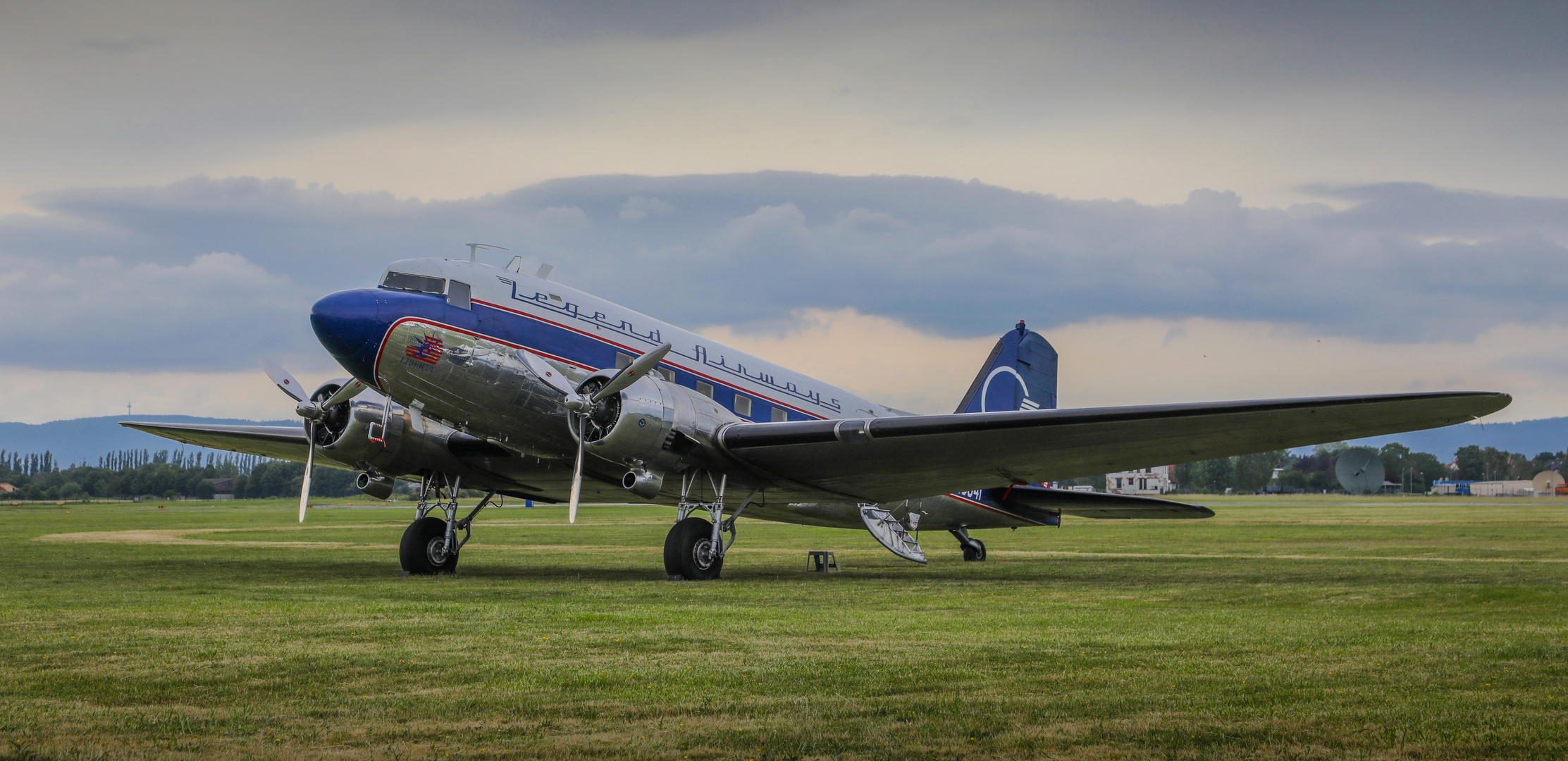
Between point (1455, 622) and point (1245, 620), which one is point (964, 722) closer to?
point (1245, 620)

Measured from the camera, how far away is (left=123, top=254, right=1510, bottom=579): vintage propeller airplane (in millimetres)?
16906

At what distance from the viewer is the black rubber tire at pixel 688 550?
18.5m

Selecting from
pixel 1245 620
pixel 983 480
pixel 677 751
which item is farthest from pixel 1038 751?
pixel 983 480

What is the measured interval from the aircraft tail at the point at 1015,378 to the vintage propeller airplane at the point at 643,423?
4.59 m

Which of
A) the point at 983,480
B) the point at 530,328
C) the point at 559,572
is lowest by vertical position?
the point at 559,572

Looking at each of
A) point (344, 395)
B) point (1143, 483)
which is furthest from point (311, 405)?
point (1143, 483)

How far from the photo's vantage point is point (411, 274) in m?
17.5

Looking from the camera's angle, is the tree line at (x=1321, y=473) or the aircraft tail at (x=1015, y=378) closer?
the aircraft tail at (x=1015, y=378)

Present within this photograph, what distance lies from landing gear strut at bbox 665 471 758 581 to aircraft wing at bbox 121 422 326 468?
27.2 feet

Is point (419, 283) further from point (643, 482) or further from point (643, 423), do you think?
point (643, 482)

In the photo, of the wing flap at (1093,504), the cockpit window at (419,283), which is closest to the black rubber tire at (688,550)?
the cockpit window at (419,283)

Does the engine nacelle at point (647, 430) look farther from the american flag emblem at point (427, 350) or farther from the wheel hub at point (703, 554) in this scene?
the american flag emblem at point (427, 350)

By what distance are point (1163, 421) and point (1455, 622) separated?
5.64 meters

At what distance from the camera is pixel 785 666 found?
875cm
